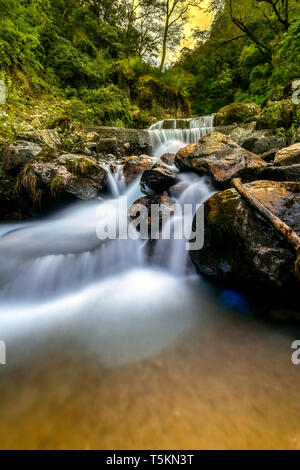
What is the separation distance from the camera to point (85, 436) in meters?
1.05

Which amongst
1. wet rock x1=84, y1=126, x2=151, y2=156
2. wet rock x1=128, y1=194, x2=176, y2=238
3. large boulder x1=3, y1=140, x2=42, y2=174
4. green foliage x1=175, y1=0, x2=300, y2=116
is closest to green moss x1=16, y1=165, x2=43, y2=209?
large boulder x1=3, y1=140, x2=42, y2=174

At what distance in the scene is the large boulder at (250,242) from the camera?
6.27 feet

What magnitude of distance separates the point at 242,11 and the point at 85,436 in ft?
55.2

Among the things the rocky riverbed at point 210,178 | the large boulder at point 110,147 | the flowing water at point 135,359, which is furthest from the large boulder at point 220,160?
the large boulder at point 110,147

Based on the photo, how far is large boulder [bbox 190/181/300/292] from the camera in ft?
6.27

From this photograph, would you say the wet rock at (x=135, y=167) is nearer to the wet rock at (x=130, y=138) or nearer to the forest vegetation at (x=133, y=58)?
the wet rock at (x=130, y=138)

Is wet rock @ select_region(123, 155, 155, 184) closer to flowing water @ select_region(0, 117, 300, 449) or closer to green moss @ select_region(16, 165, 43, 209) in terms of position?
green moss @ select_region(16, 165, 43, 209)

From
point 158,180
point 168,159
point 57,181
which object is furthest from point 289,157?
point 57,181

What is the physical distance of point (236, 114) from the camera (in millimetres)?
8438

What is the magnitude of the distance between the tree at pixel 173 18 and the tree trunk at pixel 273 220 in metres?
16.8

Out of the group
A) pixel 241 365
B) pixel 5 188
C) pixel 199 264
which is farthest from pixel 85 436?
pixel 5 188

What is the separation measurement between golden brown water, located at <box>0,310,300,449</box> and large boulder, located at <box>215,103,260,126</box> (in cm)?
901

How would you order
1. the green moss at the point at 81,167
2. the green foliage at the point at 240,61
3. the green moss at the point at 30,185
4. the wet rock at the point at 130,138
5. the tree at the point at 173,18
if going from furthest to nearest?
1. the tree at the point at 173,18
2. the green foliage at the point at 240,61
3. the wet rock at the point at 130,138
4. the green moss at the point at 81,167
5. the green moss at the point at 30,185

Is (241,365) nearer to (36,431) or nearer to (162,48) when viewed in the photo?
(36,431)
